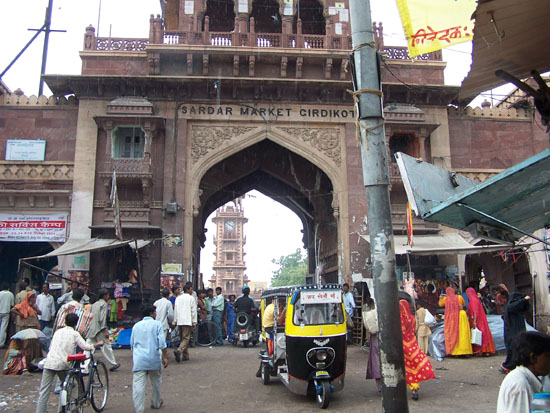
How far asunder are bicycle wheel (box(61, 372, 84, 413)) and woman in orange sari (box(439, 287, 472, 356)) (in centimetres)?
707

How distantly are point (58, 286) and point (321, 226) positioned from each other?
A: 8531mm

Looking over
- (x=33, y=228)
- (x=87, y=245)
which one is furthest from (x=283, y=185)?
(x=33, y=228)

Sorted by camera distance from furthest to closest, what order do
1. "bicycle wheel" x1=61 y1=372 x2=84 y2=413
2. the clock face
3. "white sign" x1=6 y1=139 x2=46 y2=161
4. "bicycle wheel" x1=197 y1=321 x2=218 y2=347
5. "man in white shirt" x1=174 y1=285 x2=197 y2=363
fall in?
the clock face → "white sign" x1=6 y1=139 x2=46 y2=161 → "bicycle wheel" x1=197 y1=321 x2=218 y2=347 → "man in white shirt" x1=174 y1=285 x2=197 y2=363 → "bicycle wheel" x1=61 y1=372 x2=84 y2=413

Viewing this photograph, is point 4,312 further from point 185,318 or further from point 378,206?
point 378,206

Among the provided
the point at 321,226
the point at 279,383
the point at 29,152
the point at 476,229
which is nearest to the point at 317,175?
the point at 321,226

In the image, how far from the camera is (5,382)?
7215 millimetres

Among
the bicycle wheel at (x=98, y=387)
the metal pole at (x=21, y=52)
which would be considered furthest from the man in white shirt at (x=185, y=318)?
the metal pole at (x=21, y=52)

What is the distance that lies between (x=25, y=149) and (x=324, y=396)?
11724mm

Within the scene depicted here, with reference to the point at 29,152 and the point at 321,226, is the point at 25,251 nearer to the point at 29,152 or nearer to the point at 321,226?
the point at 29,152

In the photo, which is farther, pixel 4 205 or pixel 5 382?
pixel 4 205

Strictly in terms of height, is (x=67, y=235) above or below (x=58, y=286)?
above

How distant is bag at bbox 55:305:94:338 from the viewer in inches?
280

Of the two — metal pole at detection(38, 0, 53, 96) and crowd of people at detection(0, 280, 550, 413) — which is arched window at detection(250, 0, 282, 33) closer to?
metal pole at detection(38, 0, 53, 96)

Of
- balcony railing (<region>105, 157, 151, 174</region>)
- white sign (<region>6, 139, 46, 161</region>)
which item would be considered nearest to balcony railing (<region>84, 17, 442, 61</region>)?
white sign (<region>6, 139, 46, 161</region>)
